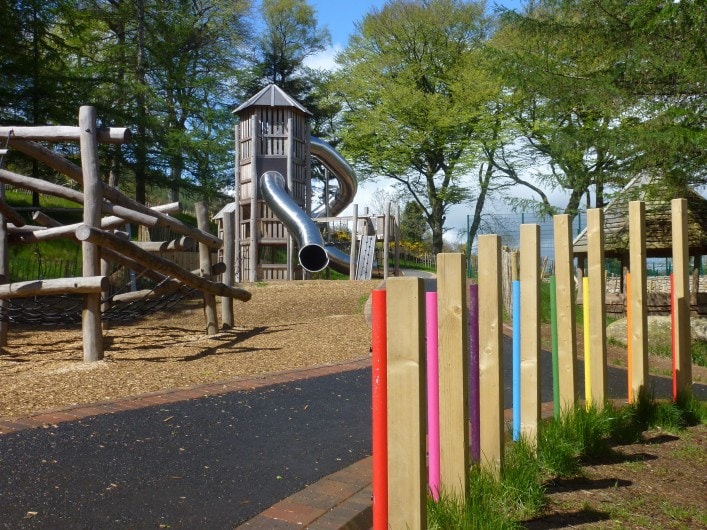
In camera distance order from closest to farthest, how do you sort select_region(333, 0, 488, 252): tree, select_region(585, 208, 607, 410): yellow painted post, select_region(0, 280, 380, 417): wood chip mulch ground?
select_region(585, 208, 607, 410): yellow painted post
select_region(0, 280, 380, 417): wood chip mulch ground
select_region(333, 0, 488, 252): tree

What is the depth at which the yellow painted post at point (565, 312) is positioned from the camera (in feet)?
16.3

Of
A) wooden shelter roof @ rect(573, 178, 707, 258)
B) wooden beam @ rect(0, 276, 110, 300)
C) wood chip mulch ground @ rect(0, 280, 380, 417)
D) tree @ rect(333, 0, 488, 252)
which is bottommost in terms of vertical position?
wood chip mulch ground @ rect(0, 280, 380, 417)

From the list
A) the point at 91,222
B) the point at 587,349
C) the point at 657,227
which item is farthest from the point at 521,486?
the point at 657,227

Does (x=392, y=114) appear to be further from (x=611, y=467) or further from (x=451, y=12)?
(x=611, y=467)

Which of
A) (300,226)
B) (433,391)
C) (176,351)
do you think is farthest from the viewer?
(300,226)

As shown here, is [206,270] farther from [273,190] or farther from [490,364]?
[273,190]

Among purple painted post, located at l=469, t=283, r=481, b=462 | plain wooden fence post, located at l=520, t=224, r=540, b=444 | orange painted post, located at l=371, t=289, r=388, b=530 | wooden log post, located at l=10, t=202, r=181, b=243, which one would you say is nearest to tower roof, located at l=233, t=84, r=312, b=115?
wooden log post, located at l=10, t=202, r=181, b=243

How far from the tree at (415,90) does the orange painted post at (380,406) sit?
34.1 meters

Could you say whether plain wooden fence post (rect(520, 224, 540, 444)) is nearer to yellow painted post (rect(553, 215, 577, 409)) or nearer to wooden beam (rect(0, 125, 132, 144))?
yellow painted post (rect(553, 215, 577, 409))

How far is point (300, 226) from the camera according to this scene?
22.0 m

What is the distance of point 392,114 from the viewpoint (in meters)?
37.8

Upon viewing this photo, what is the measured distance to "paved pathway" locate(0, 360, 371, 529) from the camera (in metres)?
3.75

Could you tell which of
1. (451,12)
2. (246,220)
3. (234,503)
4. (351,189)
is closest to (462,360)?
(234,503)

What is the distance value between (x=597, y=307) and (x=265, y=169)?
62.9ft
